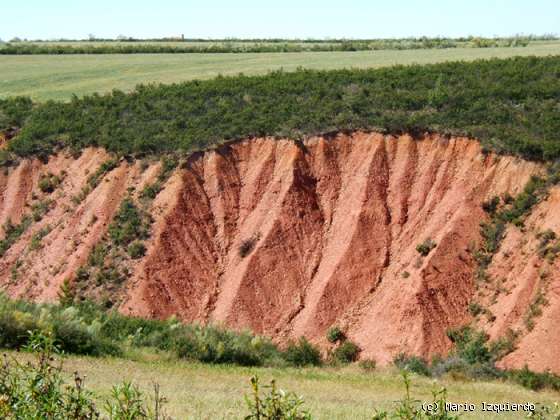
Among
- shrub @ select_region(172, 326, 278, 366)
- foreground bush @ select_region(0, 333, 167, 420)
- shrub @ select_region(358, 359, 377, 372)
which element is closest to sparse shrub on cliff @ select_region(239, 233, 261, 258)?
shrub @ select_region(358, 359, 377, 372)

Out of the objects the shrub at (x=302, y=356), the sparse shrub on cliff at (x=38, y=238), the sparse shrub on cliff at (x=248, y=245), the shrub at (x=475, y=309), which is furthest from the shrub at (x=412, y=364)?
the sparse shrub on cliff at (x=38, y=238)

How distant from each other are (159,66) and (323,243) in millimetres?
36229

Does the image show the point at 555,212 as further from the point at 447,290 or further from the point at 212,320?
the point at 212,320

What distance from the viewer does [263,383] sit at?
773 inches

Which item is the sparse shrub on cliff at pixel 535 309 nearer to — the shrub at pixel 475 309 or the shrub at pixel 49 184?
the shrub at pixel 475 309

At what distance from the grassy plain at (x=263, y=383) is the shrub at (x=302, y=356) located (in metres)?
1.22

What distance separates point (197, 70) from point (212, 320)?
33.5m

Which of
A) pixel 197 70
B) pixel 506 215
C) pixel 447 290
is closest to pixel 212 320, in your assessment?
pixel 447 290

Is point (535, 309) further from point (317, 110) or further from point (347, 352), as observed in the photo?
point (317, 110)

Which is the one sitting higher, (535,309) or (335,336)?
(535,309)

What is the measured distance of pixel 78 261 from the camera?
34656mm

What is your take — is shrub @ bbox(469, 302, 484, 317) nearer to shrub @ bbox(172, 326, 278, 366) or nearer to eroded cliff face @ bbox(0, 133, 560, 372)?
eroded cliff face @ bbox(0, 133, 560, 372)

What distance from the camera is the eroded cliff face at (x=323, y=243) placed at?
2917 centimetres

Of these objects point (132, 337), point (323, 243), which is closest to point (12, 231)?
point (323, 243)
